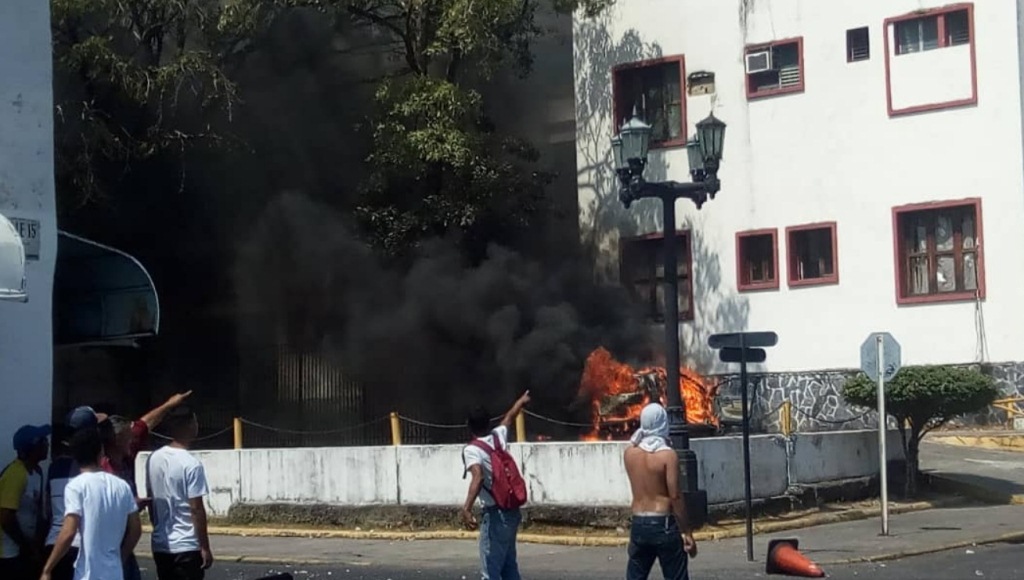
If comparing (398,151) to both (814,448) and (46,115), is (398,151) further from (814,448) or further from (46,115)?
(46,115)

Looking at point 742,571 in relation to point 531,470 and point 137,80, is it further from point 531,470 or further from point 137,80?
point 137,80

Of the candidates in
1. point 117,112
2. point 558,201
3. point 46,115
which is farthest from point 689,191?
point 558,201

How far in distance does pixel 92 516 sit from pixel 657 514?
3722mm

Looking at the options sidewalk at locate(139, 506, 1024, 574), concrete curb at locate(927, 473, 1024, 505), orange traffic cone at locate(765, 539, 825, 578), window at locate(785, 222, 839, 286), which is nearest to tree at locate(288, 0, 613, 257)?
window at locate(785, 222, 839, 286)

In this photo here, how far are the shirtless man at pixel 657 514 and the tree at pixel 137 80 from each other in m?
18.3

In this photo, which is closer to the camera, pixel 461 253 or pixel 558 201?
pixel 461 253

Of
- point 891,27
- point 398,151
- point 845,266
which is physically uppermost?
point 891,27

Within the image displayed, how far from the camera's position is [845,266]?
29.2 metres

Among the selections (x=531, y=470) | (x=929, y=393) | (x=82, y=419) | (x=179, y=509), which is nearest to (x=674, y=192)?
(x=531, y=470)

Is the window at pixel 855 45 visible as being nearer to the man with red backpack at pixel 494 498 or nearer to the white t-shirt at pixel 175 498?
the man with red backpack at pixel 494 498

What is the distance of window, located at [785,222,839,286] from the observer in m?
29.6

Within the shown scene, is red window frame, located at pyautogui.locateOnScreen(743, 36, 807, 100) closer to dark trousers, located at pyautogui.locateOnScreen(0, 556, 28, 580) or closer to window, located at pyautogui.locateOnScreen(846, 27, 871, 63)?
window, located at pyautogui.locateOnScreen(846, 27, 871, 63)

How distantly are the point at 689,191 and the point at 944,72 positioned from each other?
12.6 meters

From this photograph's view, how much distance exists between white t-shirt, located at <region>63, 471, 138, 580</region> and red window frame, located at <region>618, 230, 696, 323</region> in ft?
78.3
